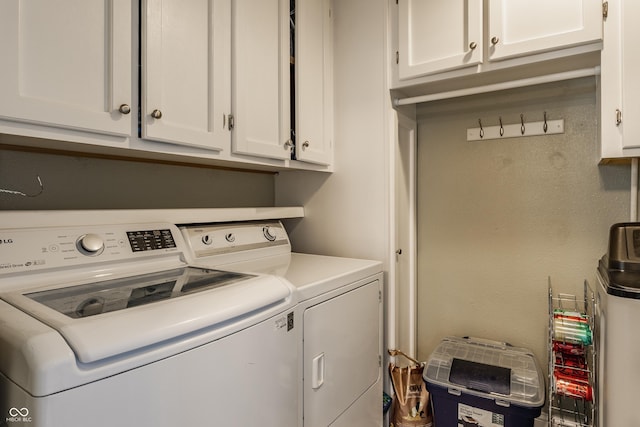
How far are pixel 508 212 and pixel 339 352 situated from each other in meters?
1.27

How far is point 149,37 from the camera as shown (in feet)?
3.84

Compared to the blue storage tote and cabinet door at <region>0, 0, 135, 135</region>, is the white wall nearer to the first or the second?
the blue storage tote

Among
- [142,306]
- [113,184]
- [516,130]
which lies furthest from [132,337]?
[516,130]

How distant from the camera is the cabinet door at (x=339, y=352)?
1.31m

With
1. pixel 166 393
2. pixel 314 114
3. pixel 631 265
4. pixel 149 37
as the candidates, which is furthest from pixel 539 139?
pixel 166 393

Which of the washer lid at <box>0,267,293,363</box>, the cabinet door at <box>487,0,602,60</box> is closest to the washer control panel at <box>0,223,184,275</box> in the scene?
the washer lid at <box>0,267,293,363</box>

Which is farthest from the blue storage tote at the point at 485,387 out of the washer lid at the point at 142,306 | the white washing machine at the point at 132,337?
the washer lid at the point at 142,306

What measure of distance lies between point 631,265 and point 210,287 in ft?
4.71

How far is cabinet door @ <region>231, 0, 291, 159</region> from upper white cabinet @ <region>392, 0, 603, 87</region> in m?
0.62

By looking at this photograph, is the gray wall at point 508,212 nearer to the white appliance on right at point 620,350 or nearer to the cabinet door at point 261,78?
the white appliance on right at point 620,350

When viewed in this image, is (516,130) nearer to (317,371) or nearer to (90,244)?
(317,371)

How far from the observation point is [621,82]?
141 cm

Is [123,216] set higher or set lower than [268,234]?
higher

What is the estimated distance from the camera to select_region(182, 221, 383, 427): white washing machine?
131 centimetres
